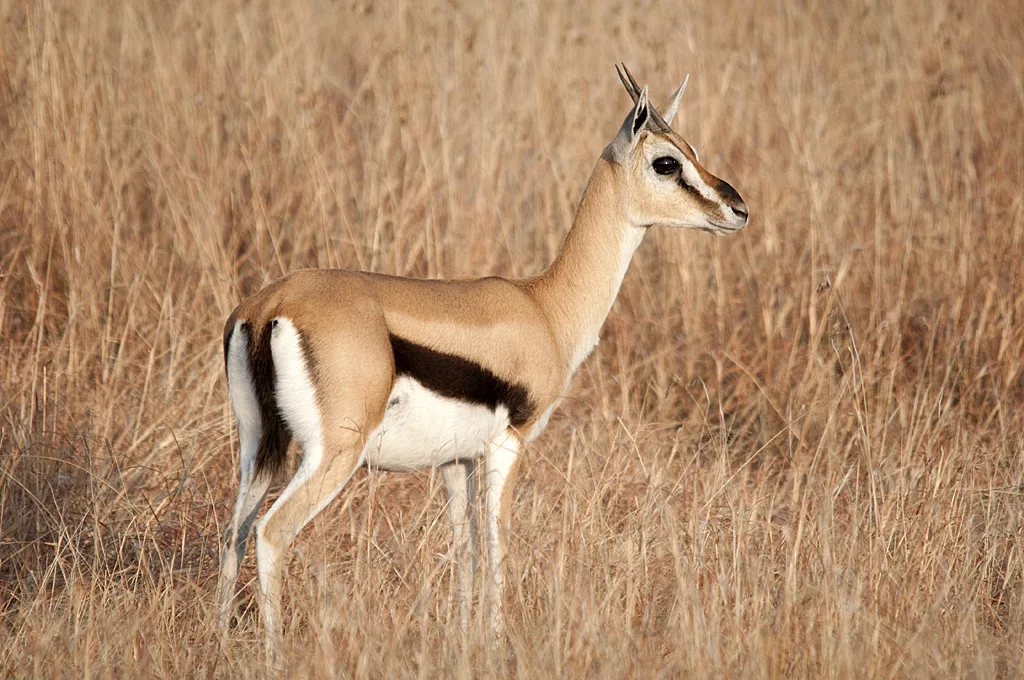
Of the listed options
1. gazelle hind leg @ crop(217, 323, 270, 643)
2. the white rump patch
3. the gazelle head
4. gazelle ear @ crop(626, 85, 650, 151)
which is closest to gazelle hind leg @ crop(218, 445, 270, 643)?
gazelle hind leg @ crop(217, 323, 270, 643)

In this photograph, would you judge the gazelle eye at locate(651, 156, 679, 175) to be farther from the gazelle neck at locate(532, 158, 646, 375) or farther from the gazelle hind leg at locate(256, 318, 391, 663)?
the gazelle hind leg at locate(256, 318, 391, 663)

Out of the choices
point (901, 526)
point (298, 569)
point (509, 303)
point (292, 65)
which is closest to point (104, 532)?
point (298, 569)

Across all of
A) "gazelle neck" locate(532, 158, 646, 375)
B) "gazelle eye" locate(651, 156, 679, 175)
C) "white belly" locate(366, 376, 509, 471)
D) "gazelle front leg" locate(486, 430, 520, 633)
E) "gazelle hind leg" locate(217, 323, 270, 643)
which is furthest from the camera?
"gazelle eye" locate(651, 156, 679, 175)

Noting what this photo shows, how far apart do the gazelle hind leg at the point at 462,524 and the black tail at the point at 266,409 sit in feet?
2.11

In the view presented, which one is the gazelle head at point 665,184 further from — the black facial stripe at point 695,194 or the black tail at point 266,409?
the black tail at point 266,409

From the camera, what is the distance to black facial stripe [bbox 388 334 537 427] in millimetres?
3602

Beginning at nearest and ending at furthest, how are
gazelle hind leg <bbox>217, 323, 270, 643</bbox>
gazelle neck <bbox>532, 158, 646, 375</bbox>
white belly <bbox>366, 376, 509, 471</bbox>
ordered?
gazelle hind leg <bbox>217, 323, 270, 643</bbox> < white belly <bbox>366, 376, 509, 471</bbox> < gazelle neck <bbox>532, 158, 646, 375</bbox>

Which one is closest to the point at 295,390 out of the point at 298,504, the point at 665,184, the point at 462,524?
the point at 298,504

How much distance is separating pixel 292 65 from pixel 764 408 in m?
3.24

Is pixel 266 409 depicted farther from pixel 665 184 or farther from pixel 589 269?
pixel 665 184

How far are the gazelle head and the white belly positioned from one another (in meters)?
1.04

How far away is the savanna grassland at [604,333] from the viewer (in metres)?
3.36

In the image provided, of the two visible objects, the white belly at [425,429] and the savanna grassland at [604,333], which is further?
the white belly at [425,429]

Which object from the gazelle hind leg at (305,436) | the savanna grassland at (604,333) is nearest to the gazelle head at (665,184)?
Answer: the savanna grassland at (604,333)
